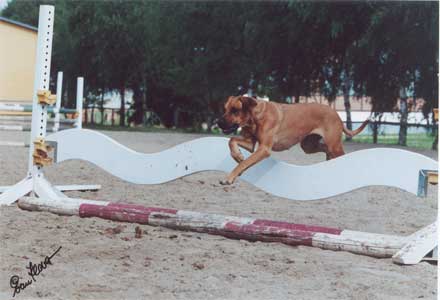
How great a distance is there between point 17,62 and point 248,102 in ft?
72.1

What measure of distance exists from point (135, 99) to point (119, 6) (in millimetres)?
5238

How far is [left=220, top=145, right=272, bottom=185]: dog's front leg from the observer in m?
3.88

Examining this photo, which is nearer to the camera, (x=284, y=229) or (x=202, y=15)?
(x=284, y=229)

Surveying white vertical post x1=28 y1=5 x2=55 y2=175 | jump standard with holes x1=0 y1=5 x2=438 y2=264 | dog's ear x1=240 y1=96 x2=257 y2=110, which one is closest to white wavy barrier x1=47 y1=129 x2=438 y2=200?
jump standard with holes x1=0 y1=5 x2=438 y2=264

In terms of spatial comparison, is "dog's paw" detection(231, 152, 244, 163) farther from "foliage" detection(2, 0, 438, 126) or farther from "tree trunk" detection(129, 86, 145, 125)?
"tree trunk" detection(129, 86, 145, 125)

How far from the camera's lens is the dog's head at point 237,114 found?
12.8ft

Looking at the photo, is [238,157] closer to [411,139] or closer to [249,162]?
[249,162]

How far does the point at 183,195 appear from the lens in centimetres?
640

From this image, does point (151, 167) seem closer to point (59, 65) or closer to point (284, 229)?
point (284, 229)

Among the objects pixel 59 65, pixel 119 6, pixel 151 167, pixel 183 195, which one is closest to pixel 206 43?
pixel 119 6
